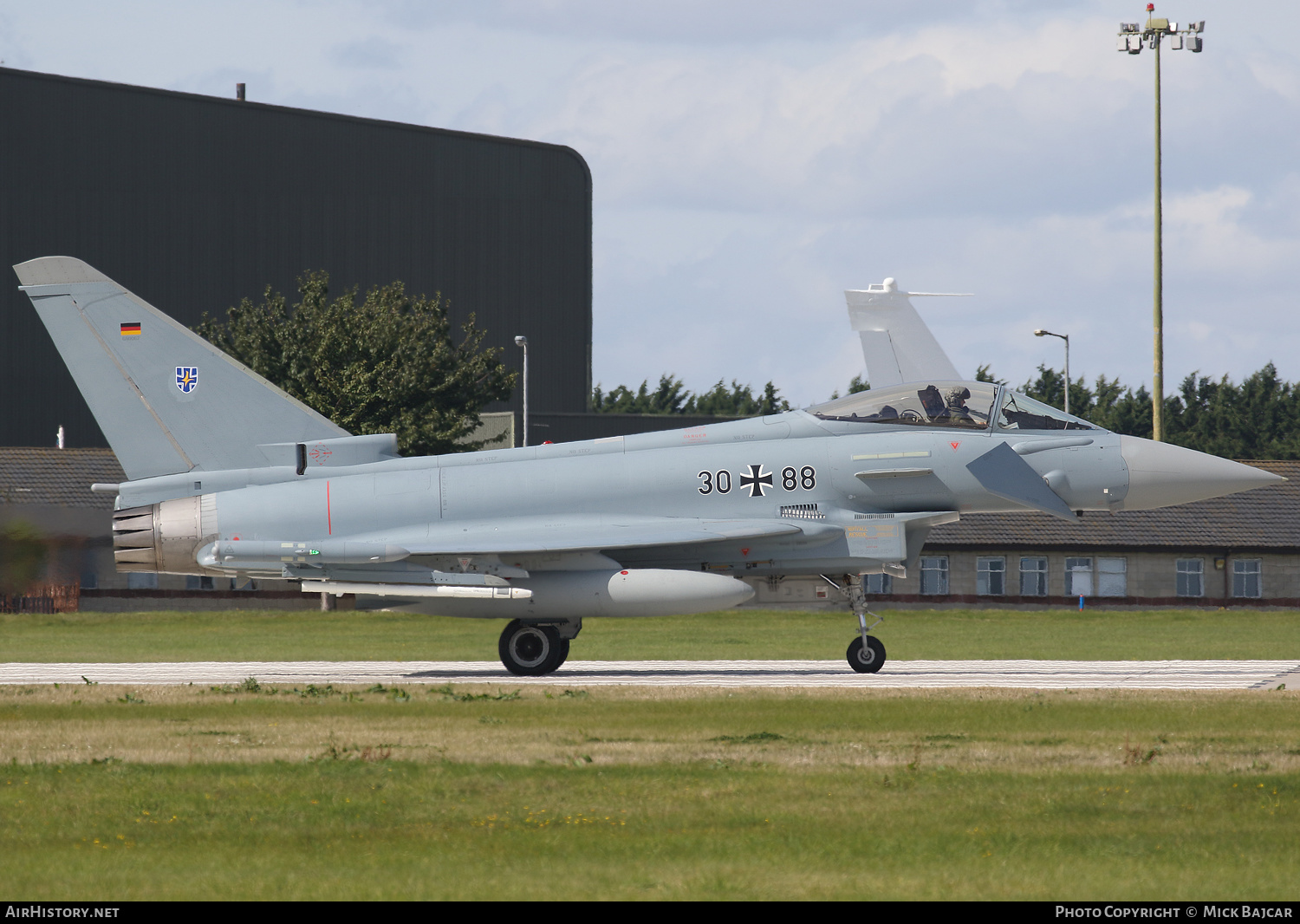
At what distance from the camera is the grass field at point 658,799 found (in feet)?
25.0

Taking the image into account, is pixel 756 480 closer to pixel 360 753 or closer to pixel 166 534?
pixel 166 534

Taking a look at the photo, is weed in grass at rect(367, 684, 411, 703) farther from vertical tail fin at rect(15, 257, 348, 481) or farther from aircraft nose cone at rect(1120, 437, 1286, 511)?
aircraft nose cone at rect(1120, 437, 1286, 511)

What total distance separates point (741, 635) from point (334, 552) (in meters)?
12.4

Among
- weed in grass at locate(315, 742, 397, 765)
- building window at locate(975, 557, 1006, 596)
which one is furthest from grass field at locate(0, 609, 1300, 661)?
weed in grass at locate(315, 742, 397, 765)

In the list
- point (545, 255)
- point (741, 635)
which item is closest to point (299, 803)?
point (741, 635)

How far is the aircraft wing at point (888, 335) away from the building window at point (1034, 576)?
16.6 metres

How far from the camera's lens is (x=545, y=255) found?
62.2m

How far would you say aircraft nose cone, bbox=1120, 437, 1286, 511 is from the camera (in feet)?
64.2

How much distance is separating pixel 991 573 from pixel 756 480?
30.9 meters

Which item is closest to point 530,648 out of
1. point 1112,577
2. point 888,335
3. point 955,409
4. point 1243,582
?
point 955,409

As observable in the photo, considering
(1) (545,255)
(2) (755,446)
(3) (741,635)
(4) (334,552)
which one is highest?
(1) (545,255)

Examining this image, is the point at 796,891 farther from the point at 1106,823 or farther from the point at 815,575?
the point at 815,575
